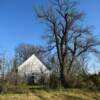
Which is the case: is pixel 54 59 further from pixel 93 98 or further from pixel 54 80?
Answer: pixel 93 98

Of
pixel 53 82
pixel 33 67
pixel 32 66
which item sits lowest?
pixel 53 82

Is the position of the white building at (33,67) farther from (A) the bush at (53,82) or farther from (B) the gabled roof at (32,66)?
(A) the bush at (53,82)

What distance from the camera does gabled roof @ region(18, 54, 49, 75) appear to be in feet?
192

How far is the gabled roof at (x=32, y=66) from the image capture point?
192ft

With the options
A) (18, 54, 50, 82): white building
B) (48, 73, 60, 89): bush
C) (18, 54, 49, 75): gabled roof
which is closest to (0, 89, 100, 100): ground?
(48, 73, 60, 89): bush

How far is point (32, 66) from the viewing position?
59.9 m

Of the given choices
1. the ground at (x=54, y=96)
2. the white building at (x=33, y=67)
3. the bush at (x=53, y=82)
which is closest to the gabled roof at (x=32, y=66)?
the white building at (x=33, y=67)

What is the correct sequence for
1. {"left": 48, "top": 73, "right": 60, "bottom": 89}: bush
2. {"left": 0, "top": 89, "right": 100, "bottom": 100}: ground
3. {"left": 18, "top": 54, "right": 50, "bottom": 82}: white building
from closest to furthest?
{"left": 0, "top": 89, "right": 100, "bottom": 100}: ground, {"left": 48, "top": 73, "right": 60, "bottom": 89}: bush, {"left": 18, "top": 54, "right": 50, "bottom": 82}: white building

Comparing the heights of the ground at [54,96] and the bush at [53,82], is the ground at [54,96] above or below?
below

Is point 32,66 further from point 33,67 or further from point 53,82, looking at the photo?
point 53,82

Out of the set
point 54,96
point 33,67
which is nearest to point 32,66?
point 33,67

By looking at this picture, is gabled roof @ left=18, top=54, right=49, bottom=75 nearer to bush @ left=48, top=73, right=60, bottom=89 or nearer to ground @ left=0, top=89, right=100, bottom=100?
bush @ left=48, top=73, right=60, bottom=89

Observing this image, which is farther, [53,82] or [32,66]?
[32,66]

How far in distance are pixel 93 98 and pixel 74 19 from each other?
1591 cm
